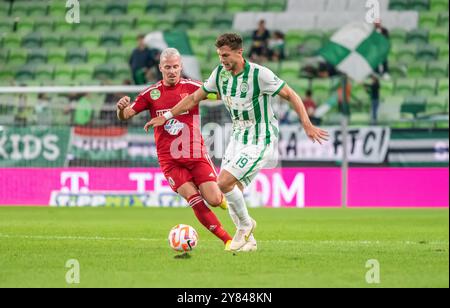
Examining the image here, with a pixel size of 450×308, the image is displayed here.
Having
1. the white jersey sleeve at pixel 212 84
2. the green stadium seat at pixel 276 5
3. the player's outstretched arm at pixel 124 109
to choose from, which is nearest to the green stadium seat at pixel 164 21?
the green stadium seat at pixel 276 5

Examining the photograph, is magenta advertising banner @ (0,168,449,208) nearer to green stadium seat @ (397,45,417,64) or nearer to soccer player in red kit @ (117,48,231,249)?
green stadium seat @ (397,45,417,64)

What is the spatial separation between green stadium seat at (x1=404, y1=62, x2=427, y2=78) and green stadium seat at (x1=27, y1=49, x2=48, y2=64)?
944cm

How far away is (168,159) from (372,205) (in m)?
9.54

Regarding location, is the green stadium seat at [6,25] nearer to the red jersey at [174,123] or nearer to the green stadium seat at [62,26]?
the green stadium seat at [62,26]

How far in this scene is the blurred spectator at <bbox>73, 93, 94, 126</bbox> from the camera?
21.1 meters

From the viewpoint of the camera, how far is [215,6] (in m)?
29.3

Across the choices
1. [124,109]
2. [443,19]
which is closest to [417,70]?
[443,19]

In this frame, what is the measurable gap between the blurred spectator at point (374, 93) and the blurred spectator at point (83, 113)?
563 cm

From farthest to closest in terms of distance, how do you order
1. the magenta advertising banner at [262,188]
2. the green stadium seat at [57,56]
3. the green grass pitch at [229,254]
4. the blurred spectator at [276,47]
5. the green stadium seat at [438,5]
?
the green stadium seat at [57,56]
the green stadium seat at [438,5]
the blurred spectator at [276,47]
the magenta advertising banner at [262,188]
the green grass pitch at [229,254]

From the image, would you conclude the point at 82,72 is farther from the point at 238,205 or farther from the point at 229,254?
the point at 229,254

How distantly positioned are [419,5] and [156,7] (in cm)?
734

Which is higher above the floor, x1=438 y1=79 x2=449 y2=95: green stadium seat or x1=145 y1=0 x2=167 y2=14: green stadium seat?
x1=145 y1=0 x2=167 y2=14: green stadium seat

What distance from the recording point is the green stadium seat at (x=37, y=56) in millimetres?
27609

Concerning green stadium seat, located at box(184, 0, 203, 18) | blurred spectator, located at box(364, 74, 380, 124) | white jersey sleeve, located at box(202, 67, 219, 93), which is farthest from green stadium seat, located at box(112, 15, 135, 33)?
white jersey sleeve, located at box(202, 67, 219, 93)
